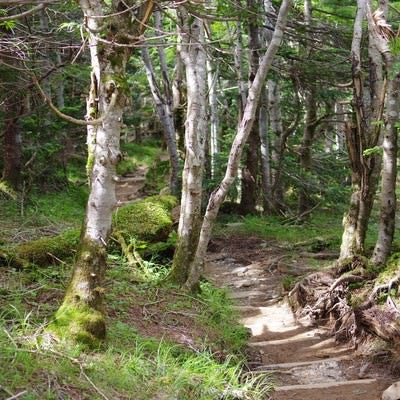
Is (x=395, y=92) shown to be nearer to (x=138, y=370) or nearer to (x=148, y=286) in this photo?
(x=148, y=286)

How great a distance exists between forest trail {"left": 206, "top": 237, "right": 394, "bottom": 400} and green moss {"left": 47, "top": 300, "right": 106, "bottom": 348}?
78.1 inches

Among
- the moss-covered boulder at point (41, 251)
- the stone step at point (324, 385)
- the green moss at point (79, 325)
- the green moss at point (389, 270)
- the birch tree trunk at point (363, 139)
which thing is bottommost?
the stone step at point (324, 385)

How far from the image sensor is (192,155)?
6926 mm

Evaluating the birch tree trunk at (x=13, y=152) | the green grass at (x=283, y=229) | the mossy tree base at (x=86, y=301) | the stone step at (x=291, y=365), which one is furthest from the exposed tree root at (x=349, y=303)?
the birch tree trunk at (x=13, y=152)

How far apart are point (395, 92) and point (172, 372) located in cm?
505

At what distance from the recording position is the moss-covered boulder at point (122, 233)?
6672mm

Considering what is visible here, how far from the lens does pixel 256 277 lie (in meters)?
9.84

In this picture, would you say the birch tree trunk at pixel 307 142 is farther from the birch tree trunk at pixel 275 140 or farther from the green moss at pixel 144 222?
the green moss at pixel 144 222

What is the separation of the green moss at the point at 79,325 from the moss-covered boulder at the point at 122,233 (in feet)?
5.67

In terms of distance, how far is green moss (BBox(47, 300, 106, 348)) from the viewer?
172 inches

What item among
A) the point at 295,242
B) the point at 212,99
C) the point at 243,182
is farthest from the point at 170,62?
the point at 295,242

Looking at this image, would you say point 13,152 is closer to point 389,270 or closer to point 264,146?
point 264,146

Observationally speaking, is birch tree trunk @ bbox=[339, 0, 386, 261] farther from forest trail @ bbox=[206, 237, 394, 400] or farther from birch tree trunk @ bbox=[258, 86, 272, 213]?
birch tree trunk @ bbox=[258, 86, 272, 213]

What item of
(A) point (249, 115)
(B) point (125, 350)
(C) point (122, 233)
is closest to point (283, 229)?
(C) point (122, 233)
